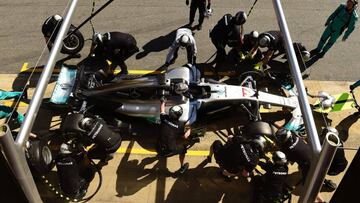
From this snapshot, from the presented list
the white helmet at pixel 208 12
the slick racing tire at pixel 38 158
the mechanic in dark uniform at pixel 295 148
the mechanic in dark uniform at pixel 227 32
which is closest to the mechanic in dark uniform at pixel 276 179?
the mechanic in dark uniform at pixel 295 148

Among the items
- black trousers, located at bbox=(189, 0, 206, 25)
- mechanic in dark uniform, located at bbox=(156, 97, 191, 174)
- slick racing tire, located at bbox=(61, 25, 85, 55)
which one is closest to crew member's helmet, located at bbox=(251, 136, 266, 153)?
mechanic in dark uniform, located at bbox=(156, 97, 191, 174)

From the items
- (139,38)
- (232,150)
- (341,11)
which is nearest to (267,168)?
(232,150)

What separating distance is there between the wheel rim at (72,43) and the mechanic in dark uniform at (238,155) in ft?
17.8

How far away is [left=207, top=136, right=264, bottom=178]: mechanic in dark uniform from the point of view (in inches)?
266

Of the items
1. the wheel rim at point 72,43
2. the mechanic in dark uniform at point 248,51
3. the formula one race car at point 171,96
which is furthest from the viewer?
the wheel rim at point 72,43

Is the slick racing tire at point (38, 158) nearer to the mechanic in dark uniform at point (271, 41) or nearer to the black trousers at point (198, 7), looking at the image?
the mechanic in dark uniform at point (271, 41)

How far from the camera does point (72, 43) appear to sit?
10.3 meters

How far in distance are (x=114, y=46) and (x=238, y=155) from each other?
4373 millimetres

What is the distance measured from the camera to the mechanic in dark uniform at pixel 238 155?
22.2 ft

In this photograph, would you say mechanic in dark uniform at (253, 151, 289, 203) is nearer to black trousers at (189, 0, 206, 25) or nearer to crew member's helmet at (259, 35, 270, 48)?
crew member's helmet at (259, 35, 270, 48)

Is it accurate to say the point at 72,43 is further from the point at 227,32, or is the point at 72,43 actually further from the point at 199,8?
the point at 227,32

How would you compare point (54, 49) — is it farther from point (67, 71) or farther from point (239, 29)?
point (239, 29)

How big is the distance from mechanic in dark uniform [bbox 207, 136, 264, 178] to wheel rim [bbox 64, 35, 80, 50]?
5434 millimetres

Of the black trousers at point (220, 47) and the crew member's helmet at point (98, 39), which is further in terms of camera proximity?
the black trousers at point (220, 47)
